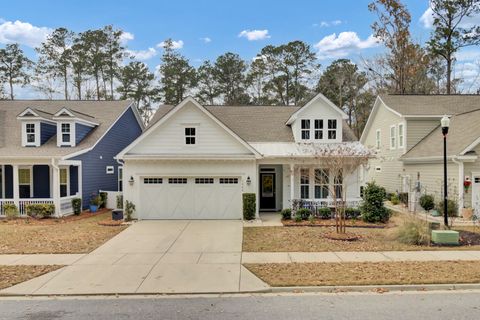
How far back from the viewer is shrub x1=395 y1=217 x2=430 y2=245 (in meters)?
12.3

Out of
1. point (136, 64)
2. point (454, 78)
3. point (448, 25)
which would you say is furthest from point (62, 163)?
point (454, 78)

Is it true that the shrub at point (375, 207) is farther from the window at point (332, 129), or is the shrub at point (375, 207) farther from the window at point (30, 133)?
the window at point (30, 133)

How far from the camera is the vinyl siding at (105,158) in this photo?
2214 centimetres

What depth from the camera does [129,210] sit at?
18.0m

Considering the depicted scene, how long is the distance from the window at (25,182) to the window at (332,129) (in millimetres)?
16866

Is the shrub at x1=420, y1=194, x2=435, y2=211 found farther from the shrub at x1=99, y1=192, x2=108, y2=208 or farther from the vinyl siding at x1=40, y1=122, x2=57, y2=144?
the vinyl siding at x1=40, y1=122, x2=57, y2=144

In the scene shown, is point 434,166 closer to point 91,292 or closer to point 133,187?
point 133,187

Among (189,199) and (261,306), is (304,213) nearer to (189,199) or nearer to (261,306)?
(189,199)

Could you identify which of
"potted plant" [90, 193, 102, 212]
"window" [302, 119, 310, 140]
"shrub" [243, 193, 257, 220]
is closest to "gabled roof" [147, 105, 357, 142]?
"window" [302, 119, 310, 140]

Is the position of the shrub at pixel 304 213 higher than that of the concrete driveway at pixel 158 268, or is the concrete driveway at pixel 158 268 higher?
the shrub at pixel 304 213

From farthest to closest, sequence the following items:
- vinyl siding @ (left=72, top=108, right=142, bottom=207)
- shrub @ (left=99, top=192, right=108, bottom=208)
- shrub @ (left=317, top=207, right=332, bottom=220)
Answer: shrub @ (left=99, top=192, right=108, bottom=208), vinyl siding @ (left=72, top=108, right=142, bottom=207), shrub @ (left=317, top=207, right=332, bottom=220)

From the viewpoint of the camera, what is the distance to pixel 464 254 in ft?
35.9

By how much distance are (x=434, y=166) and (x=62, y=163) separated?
1954cm

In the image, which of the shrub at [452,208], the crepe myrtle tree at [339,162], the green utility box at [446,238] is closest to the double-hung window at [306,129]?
the crepe myrtle tree at [339,162]
